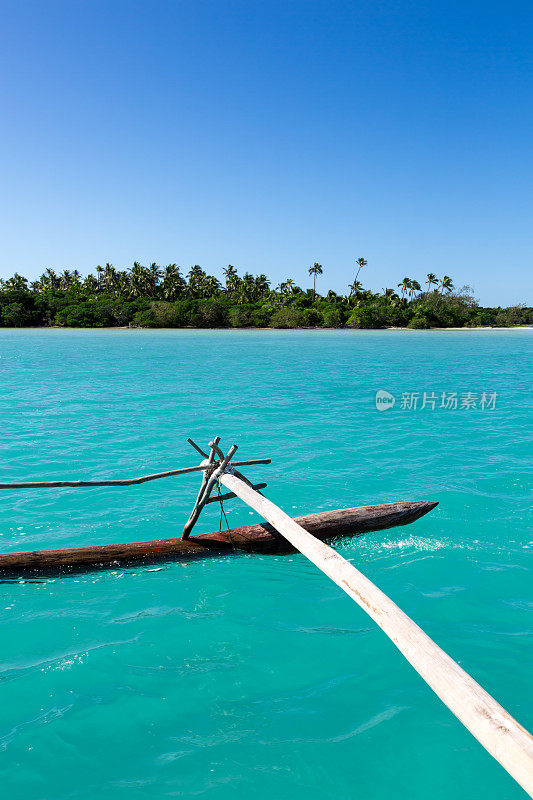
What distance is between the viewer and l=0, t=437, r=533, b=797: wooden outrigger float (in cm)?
236

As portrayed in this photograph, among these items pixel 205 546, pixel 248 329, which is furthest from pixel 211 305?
pixel 205 546

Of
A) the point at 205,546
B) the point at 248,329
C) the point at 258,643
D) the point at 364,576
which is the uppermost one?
the point at 248,329

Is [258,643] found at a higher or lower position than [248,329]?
lower

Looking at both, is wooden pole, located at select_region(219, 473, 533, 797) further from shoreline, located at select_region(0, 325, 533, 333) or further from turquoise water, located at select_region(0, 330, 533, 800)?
shoreline, located at select_region(0, 325, 533, 333)

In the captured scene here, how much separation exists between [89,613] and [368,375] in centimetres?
2845

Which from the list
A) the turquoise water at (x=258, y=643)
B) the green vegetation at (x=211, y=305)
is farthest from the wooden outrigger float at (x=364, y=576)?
the green vegetation at (x=211, y=305)

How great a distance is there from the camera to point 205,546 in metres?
6.17

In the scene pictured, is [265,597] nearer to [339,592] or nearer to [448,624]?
[339,592]

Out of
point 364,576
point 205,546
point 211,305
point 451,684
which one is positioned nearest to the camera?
point 451,684

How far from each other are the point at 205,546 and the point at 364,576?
258 centimetres

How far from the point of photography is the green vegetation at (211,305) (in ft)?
310

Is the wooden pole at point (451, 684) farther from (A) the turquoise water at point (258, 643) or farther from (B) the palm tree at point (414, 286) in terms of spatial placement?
(B) the palm tree at point (414, 286)

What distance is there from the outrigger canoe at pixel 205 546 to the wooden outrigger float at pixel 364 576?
0.01 metres

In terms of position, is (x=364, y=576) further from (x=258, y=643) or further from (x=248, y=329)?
(x=248, y=329)
